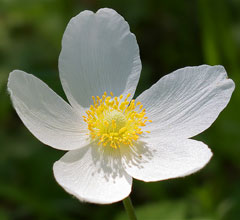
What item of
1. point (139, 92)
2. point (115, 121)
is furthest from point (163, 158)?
point (139, 92)

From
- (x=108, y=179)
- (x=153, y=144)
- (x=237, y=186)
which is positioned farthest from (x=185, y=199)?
(x=108, y=179)

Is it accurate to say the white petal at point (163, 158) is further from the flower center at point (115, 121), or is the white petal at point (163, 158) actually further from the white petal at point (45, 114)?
the white petal at point (45, 114)

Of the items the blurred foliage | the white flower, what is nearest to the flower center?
the white flower

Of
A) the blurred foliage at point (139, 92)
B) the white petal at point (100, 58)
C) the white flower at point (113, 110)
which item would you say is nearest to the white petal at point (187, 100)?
the white flower at point (113, 110)

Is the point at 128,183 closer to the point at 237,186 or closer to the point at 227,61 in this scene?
the point at 237,186

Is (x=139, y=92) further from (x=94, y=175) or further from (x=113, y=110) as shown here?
(x=94, y=175)

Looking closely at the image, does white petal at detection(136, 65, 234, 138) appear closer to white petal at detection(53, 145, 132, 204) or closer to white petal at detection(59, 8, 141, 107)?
white petal at detection(59, 8, 141, 107)
